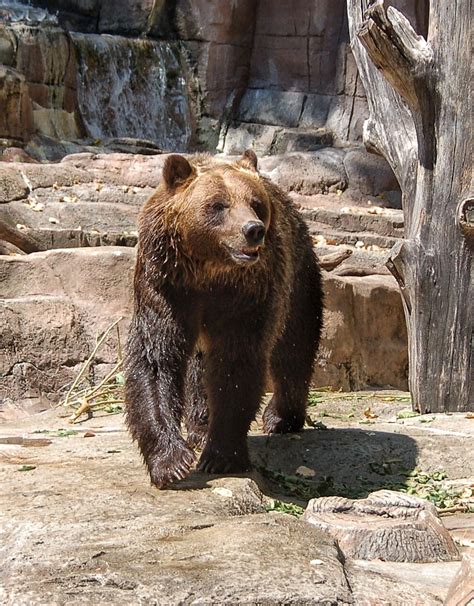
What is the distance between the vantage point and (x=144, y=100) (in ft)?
65.3

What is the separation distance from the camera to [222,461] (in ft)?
17.8

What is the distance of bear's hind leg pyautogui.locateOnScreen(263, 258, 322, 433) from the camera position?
668 centimetres

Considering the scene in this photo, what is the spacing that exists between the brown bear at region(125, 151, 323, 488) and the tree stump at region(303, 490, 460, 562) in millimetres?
978

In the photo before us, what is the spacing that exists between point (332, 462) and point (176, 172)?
199 cm

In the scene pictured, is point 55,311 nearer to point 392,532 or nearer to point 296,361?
point 296,361

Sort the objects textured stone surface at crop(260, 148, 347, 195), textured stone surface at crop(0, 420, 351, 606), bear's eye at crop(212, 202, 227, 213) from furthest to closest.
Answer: textured stone surface at crop(260, 148, 347, 195) → bear's eye at crop(212, 202, 227, 213) → textured stone surface at crop(0, 420, 351, 606)

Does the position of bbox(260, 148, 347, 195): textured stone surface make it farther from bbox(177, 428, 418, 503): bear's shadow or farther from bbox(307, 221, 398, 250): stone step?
bbox(177, 428, 418, 503): bear's shadow

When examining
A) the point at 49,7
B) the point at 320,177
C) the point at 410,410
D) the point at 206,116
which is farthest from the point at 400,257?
the point at 49,7

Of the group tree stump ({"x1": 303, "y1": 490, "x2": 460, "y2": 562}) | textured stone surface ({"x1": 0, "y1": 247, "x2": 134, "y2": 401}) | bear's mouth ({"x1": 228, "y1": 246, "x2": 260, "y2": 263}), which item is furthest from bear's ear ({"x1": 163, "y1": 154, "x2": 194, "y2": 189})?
textured stone surface ({"x1": 0, "y1": 247, "x2": 134, "y2": 401})

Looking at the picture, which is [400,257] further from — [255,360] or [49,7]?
[49,7]

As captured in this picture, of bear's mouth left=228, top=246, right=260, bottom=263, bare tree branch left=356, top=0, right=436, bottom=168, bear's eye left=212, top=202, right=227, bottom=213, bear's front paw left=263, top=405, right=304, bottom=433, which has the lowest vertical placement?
bear's front paw left=263, top=405, right=304, bottom=433

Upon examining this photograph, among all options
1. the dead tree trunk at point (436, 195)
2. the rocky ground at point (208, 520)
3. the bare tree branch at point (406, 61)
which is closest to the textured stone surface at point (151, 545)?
the rocky ground at point (208, 520)

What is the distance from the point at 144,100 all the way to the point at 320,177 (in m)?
4.84

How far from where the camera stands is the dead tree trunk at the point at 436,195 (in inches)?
277
